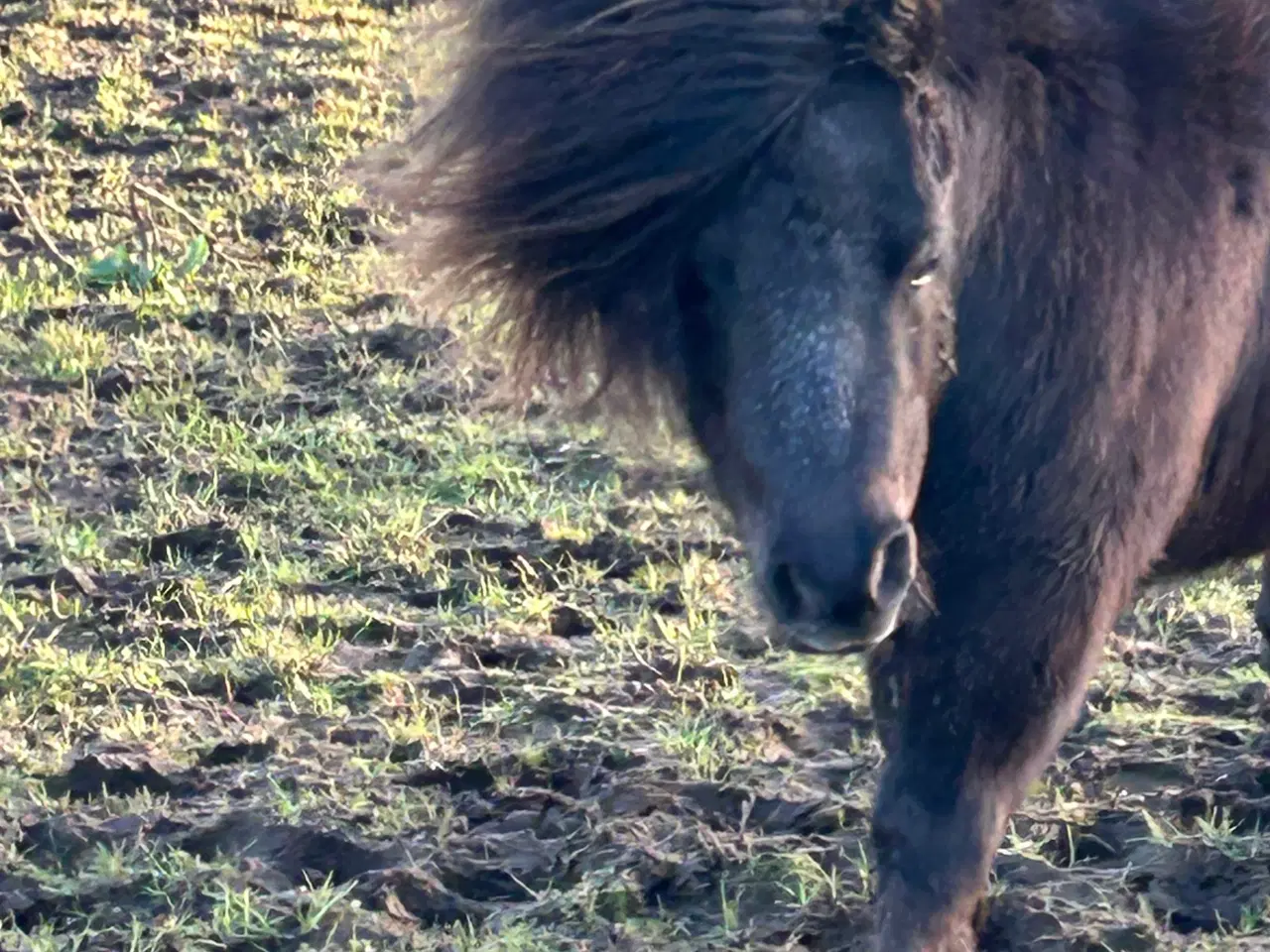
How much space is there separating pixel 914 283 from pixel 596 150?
484mm

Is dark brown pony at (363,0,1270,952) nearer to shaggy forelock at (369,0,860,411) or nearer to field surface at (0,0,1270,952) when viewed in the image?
shaggy forelock at (369,0,860,411)

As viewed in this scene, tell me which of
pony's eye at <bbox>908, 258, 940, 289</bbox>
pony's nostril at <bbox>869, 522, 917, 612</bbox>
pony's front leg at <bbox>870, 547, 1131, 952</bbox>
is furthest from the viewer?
pony's front leg at <bbox>870, 547, 1131, 952</bbox>

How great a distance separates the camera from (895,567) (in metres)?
2.23

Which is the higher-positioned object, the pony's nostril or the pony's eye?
the pony's eye

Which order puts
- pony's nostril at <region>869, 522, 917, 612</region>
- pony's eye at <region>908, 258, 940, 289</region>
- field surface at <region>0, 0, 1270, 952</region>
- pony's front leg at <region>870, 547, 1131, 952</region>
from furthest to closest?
field surface at <region>0, 0, 1270, 952</region> < pony's front leg at <region>870, 547, 1131, 952</region> < pony's eye at <region>908, 258, 940, 289</region> < pony's nostril at <region>869, 522, 917, 612</region>

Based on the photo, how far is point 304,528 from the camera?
4664 mm

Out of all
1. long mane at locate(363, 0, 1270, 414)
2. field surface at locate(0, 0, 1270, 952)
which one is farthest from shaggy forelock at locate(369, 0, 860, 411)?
field surface at locate(0, 0, 1270, 952)

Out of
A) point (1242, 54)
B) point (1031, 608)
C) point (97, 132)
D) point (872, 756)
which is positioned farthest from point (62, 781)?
point (97, 132)

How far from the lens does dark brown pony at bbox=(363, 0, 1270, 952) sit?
228 cm

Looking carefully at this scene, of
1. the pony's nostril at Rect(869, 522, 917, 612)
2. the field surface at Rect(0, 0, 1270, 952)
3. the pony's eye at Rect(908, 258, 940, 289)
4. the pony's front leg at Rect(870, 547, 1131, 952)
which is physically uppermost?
the pony's eye at Rect(908, 258, 940, 289)

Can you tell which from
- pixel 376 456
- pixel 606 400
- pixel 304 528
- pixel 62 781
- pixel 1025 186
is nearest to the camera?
pixel 1025 186

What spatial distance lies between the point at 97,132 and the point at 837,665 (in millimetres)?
4869

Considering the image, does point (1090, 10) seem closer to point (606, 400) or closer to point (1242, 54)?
point (1242, 54)

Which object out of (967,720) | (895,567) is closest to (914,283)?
(895,567)
